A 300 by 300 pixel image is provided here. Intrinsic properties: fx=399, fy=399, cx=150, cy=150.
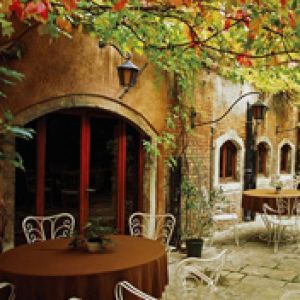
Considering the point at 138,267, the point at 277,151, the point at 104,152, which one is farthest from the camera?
the point at 277,151

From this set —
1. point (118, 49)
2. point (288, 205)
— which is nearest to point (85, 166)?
point (118, 49)

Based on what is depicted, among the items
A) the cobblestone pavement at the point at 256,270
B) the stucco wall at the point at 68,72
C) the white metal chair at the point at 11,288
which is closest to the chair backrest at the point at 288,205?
the cobblestone pavement at the point at 256,270

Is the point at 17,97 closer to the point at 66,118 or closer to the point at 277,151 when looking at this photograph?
the point at 66,118

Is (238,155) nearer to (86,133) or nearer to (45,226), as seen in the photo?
(86,133)

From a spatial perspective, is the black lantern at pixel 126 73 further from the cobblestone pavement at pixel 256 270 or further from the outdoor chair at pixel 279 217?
the outdoor chair at pixel 279 217

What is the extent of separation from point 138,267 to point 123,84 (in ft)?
9.20

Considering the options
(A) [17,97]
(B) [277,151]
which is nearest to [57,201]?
(A) [17,97]

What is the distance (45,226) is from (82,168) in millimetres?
887

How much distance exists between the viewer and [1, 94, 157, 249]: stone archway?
176 inches

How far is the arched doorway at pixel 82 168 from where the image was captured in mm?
Answer: 4891

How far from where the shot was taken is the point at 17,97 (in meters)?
4.54

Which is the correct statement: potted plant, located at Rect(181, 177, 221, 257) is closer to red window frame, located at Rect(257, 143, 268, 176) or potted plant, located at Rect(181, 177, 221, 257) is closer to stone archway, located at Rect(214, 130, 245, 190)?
stone archway, located at Rect(214, 130, 245, 190)

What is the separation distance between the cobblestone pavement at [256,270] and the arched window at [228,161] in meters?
1.47

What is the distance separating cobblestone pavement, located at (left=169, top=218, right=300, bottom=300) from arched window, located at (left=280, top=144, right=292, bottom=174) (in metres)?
4.46
